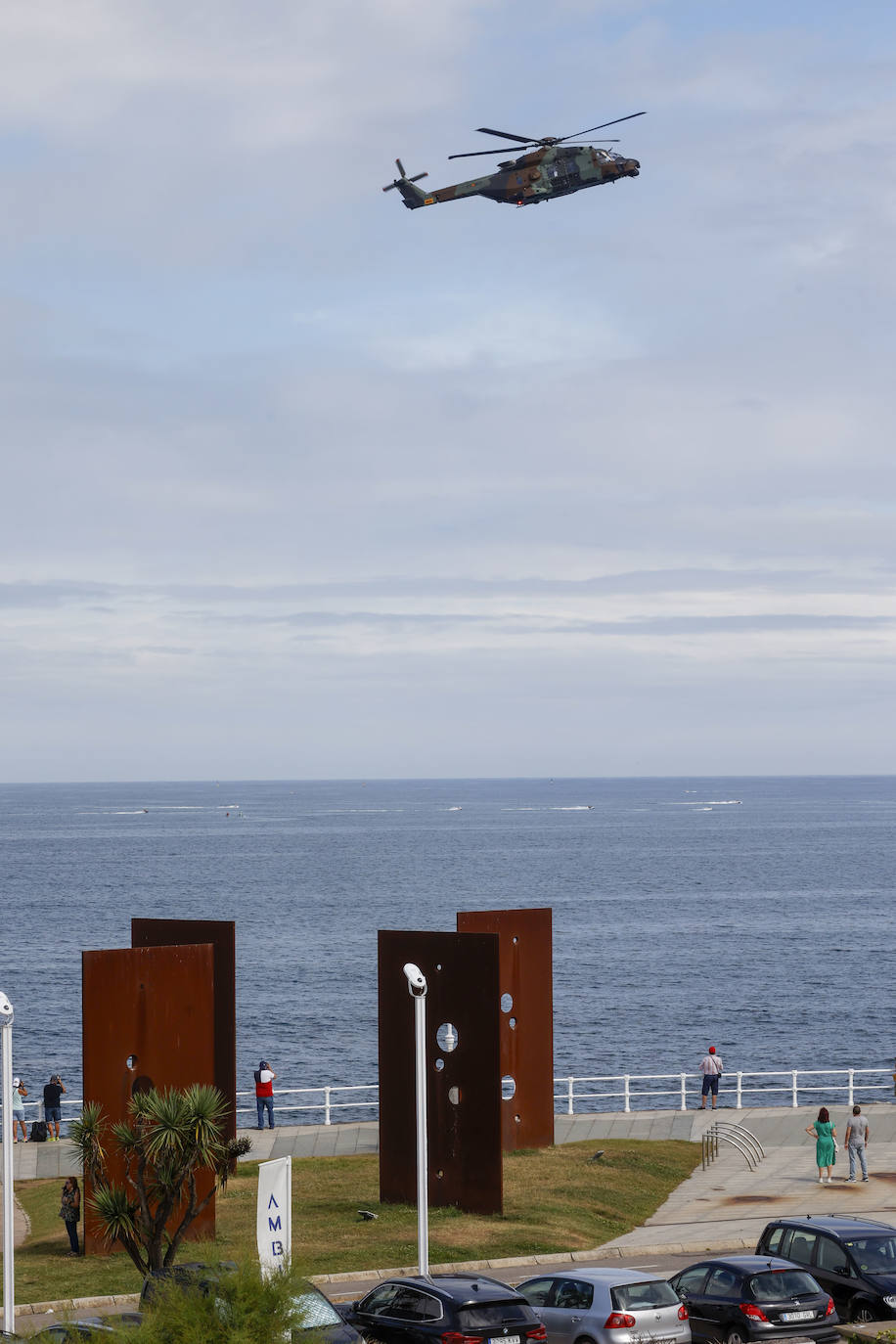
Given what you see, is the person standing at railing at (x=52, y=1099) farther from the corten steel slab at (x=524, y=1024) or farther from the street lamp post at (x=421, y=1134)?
the street lamp post at (x=421, y=1134)

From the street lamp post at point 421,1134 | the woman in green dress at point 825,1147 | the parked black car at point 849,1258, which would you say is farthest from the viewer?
the woman in green dress at point 825,1147

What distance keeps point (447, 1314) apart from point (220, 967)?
12.9 metres

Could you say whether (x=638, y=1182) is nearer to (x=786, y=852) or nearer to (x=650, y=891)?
(x=650, y=891)

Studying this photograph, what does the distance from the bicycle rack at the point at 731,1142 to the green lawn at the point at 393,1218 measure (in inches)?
14.0

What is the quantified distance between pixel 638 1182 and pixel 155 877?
115700 millimetres

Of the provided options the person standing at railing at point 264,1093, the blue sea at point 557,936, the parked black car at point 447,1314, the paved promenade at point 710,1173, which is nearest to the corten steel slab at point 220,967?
the paved promenade at point 710,1173

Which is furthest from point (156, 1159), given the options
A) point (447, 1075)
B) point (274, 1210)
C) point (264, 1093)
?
point (264, 1093)

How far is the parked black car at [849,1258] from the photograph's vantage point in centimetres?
1741

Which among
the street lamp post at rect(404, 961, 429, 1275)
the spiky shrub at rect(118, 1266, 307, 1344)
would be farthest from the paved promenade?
the spiky shrub at rect(118, 1266, 307, 1344)

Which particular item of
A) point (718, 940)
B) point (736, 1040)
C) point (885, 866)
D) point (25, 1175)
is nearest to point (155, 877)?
point (718, 940)

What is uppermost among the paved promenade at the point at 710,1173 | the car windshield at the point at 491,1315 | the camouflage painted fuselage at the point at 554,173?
the camouflage painted fuselage at the point at 554,173

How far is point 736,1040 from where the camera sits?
6216cm

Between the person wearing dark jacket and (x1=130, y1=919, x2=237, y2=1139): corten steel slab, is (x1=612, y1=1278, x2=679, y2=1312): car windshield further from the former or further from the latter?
(x1=130, y1=919, x2=237, y2=1139): corten steel slab

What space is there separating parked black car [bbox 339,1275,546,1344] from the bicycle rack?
44.3ft
